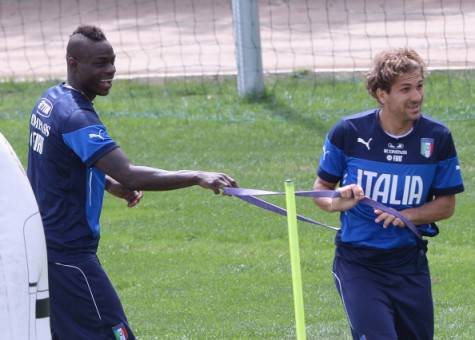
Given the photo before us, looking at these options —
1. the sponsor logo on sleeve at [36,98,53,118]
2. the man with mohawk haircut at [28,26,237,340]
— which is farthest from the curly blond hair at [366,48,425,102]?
the sponsor logo on sleeve at [36,98,53,118]

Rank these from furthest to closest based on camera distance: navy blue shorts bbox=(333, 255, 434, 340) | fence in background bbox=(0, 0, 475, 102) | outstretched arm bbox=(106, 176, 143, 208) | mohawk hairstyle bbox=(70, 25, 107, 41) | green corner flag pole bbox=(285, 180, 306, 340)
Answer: fence in background bbox=(0, 0, 475, 102), outstretched arm bbox=(106, 176, 143, 208), mohawk hairstyle bbox=(70, 25, 107, 41), navy blue shorts bbox=(333, 255, 434, 340), green corner flag pole bbox=(285, 180, 306, 340)

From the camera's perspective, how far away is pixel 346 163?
19.2ft

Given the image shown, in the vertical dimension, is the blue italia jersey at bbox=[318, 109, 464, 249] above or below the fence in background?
above

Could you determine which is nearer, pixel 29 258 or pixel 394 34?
pixel 29 258

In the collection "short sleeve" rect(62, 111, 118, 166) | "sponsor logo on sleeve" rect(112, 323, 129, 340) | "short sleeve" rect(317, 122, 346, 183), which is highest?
"short sleeve" rect(62, 111, 118, 166)

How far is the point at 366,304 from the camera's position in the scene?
18.7 ft

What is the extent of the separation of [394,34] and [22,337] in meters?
14.4

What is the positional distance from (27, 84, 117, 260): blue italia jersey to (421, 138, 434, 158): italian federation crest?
151 centimetres

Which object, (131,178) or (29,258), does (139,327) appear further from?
(29,258)

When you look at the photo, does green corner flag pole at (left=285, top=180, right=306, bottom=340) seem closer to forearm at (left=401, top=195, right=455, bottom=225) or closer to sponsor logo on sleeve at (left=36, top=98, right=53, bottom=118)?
forearm at (left=401, top=195, right=455, bottom=225)

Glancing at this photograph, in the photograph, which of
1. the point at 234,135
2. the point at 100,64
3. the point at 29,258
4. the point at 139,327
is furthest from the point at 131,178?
the point at 234,135

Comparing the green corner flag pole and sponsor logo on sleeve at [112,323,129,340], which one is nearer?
the green corner flag pole

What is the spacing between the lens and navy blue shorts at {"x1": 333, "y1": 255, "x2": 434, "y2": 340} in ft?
18.6

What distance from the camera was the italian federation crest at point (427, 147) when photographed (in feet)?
18.8
